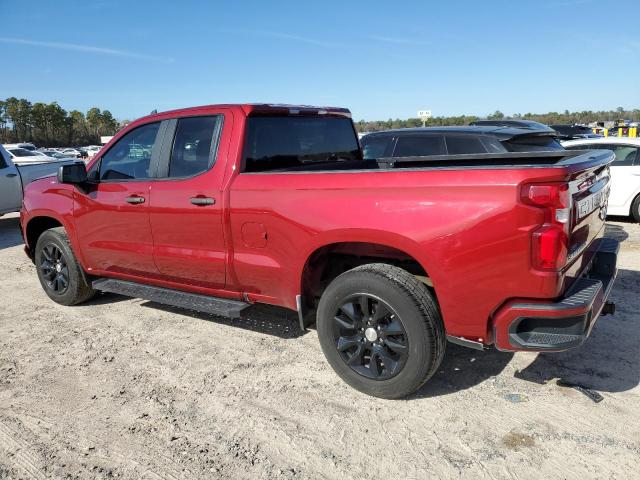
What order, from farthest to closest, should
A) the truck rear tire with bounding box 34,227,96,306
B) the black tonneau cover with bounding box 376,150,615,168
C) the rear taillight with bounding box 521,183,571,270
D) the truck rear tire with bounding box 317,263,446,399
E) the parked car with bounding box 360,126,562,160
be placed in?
the parked car with bounding box 360,126,562,160, the truck rear tire with bounding box 34,227,96,306, the black tonneau cover with bounding box 376,150,615,168, the truck rear tire with bounding box 317,263,446,399, the rear taillight with bounding box 521,183,571,270

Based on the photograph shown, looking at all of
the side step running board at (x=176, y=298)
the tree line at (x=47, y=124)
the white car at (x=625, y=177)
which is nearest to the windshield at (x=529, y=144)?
the white car at (x=625, y=177)

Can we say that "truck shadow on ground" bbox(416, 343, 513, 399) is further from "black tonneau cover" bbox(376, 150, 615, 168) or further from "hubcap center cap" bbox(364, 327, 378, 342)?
"black tonneau cover" bbox(376, 150, 615, 168)

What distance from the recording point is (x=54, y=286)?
5.42m

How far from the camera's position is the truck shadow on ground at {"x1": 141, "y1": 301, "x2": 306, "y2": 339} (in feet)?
14.7

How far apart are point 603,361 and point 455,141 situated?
3.93m

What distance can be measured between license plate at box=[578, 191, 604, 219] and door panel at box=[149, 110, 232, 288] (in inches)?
92.7

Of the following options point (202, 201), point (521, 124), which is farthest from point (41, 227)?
point (521, 124)

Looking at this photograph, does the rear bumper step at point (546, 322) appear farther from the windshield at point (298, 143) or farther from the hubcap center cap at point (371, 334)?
the windshield at point (298, 143)

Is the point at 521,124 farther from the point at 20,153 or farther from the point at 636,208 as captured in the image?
the point at 20,153

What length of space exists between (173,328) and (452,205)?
9.69 ft

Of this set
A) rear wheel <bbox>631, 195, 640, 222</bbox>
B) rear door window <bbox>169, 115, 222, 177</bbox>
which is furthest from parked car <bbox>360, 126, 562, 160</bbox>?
rear door window <bbox>169, 115, 222, 177</bbox>

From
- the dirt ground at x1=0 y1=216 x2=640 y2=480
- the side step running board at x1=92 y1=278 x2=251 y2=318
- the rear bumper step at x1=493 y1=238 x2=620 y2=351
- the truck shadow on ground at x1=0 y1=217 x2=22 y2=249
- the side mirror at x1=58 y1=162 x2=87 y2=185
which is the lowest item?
the dirt ground at x1=0 y1=216 x2=640 y2=480

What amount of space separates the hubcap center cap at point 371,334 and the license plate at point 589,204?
4.43 ft

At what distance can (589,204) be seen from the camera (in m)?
3.05
